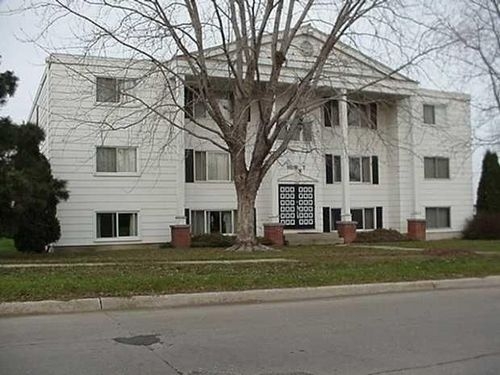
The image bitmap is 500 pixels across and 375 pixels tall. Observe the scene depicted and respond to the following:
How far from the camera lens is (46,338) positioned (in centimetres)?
794

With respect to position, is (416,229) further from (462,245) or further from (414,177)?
(462,245)

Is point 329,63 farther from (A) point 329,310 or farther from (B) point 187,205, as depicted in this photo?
(A) point 329,310

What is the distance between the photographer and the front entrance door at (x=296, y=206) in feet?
101

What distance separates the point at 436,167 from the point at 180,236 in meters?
15.7

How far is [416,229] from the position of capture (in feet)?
108

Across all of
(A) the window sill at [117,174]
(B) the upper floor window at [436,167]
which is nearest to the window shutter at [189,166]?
(A) the window sill at [117,174]

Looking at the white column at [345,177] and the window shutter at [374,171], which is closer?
the white column at [345,177]

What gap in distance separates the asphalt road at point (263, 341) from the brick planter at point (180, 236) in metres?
16.4

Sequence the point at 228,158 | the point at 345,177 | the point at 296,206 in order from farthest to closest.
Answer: the point at 345,177 → the point at 296,206 → the point at 228,158

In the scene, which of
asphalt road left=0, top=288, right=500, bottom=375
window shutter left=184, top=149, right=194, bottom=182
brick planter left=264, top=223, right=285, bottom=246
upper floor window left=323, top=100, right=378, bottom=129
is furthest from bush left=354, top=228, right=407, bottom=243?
asphalt road left=0, top=288, right=500, bottom=375

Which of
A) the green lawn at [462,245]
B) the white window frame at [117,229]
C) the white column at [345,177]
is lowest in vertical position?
the green lawn at [462,245]

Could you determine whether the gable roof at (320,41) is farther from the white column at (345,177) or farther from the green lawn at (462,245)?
the green lawn at (462,245)

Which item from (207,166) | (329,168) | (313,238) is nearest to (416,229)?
(329,168)

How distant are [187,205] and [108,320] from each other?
19866 millimetres
